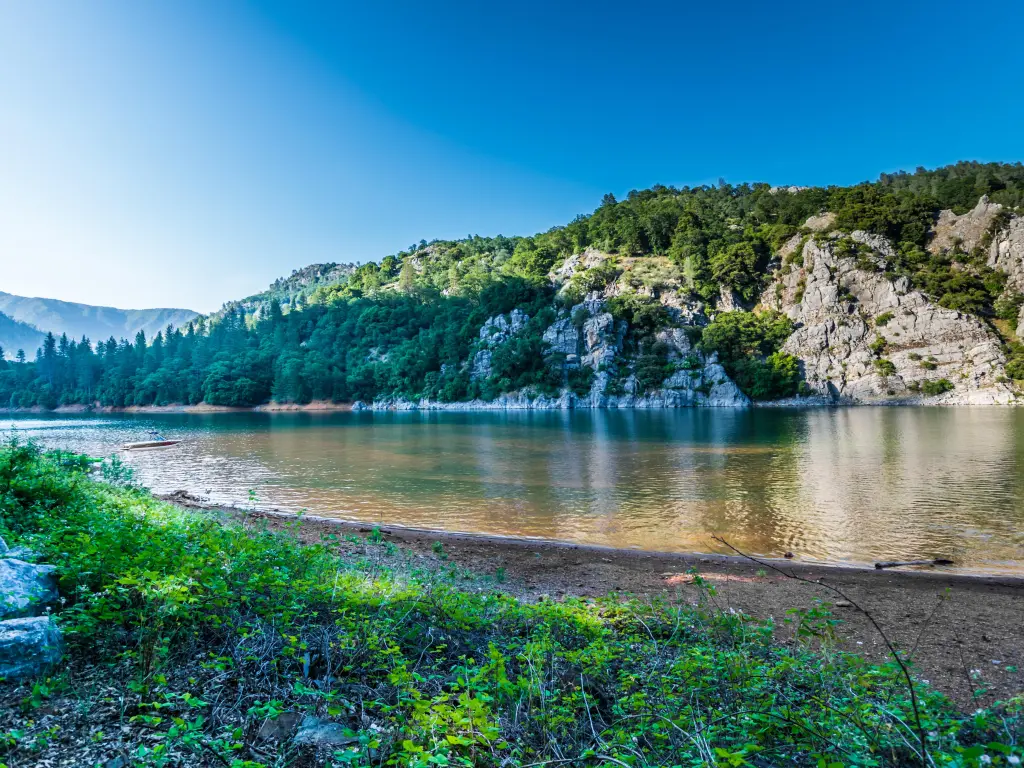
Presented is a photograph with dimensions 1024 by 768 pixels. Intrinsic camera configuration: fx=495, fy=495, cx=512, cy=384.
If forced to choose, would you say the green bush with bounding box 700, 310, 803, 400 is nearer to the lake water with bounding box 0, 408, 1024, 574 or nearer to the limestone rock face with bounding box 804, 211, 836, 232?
the limestone rock face with bounding box 804, 211, 836, 232

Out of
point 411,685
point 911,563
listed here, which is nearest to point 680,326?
point 911,563

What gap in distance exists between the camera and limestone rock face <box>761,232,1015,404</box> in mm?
77500

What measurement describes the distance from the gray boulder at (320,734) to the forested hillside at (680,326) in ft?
297

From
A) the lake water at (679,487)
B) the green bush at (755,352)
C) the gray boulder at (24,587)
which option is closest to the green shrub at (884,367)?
the green bush at (755,352)

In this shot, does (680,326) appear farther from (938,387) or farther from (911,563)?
(911,563)

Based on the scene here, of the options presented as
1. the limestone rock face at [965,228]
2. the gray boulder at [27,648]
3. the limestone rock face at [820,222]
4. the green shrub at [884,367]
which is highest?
the limestone rock face at [820,222]

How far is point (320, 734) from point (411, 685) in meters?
0.69

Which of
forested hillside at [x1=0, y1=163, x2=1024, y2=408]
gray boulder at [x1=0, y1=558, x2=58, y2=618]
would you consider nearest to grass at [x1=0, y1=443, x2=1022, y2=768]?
gray boulder at [x1=0, y1=558, x2=58, y2=618]

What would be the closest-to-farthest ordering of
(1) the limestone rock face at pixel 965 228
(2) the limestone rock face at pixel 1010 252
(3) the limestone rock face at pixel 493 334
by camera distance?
(2) the limestone rock face at pixel 1010 252 < (1) the limestone rock face at pixel 965 228 < (3) the limestone rock face at pixel 493 334

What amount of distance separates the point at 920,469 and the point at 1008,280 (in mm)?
98340

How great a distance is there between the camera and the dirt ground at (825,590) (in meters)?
5.96

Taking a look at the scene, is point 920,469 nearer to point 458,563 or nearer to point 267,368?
point 458,563

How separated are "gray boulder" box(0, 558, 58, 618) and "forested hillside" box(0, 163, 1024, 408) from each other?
89990 millimetres

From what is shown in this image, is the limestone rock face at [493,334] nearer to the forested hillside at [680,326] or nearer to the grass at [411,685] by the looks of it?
the forested hillside at [680,326]
